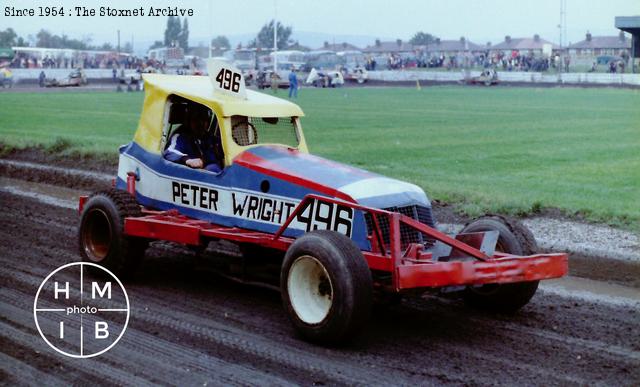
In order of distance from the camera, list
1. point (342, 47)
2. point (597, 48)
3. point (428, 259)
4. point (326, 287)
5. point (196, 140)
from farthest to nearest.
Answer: point (342, 47)
point (597, 48)
point (196, 140)
point (428, 259)
point (326, 287)

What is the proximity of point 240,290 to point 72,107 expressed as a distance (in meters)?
30.0

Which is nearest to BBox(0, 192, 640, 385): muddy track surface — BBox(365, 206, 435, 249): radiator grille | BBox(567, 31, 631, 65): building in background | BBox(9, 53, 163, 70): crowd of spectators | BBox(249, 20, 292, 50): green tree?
BBox(365, 206, 435, 249): radiator grille

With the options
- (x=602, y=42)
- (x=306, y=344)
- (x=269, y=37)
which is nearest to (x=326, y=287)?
(x=306, y=344)

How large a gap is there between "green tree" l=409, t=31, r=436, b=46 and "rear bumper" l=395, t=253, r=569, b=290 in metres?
95.3

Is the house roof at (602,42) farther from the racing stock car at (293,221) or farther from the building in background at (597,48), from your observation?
the racing stock car at (293,221)

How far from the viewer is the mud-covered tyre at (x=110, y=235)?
29.0 ft

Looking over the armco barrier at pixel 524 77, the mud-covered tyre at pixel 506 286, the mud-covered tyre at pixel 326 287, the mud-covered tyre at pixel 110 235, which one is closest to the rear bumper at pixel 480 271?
the mud-covered tyre at pixel 326 287

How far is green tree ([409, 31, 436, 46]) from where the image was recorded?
336 ft

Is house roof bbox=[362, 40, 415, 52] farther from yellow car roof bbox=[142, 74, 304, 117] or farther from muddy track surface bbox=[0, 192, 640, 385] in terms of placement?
muddy track surface bbox=[0, 192, 640, 385]

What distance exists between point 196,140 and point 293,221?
1762 mm

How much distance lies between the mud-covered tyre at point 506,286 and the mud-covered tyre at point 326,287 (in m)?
1.54

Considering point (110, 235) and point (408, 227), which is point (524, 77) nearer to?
point (110, 235)

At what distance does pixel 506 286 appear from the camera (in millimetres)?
7844

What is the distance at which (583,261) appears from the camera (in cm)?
1037
